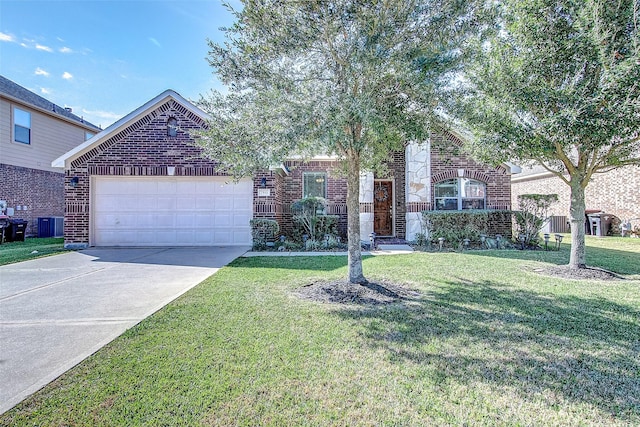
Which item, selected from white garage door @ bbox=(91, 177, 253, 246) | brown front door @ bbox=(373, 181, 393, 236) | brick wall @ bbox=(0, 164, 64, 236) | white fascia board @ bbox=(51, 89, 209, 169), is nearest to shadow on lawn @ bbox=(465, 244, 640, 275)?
brown front door @ bbox=(373, 181, 393, 236)

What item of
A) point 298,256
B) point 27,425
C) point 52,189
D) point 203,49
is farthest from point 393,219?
point 52,189

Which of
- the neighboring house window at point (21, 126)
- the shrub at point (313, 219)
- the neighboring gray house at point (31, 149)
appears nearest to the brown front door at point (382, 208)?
the shrub at point (313, 219)

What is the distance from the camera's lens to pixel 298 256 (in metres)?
9.16

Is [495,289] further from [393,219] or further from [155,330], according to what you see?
[393,219]

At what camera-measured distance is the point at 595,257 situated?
8.65m

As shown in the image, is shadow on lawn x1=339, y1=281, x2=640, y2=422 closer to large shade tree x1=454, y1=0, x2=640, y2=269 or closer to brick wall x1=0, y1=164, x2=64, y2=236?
large shade tree x1=454, y1=0, x2=640, y2=269

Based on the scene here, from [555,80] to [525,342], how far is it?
500 cm

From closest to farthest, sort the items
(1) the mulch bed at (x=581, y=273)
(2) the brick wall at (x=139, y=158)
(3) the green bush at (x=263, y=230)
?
(1) the mulch bed at (x=581, y=273) < (3) the green bush at (x=263, y=230) < (2) the brick wall at (x=139, y=158)

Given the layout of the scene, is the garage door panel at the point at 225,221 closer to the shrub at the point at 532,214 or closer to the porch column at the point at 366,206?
the porch column at the point at 366,206

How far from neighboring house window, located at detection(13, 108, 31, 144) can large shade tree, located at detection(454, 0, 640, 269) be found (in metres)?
18.7

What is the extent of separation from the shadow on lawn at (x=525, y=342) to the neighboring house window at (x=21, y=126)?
18268mm

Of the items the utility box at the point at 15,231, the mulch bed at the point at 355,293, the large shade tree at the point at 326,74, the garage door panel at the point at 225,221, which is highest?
the large shade tree at the point at 326,74

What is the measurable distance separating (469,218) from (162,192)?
1059 cm

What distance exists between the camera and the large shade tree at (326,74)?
4367 millimetres
